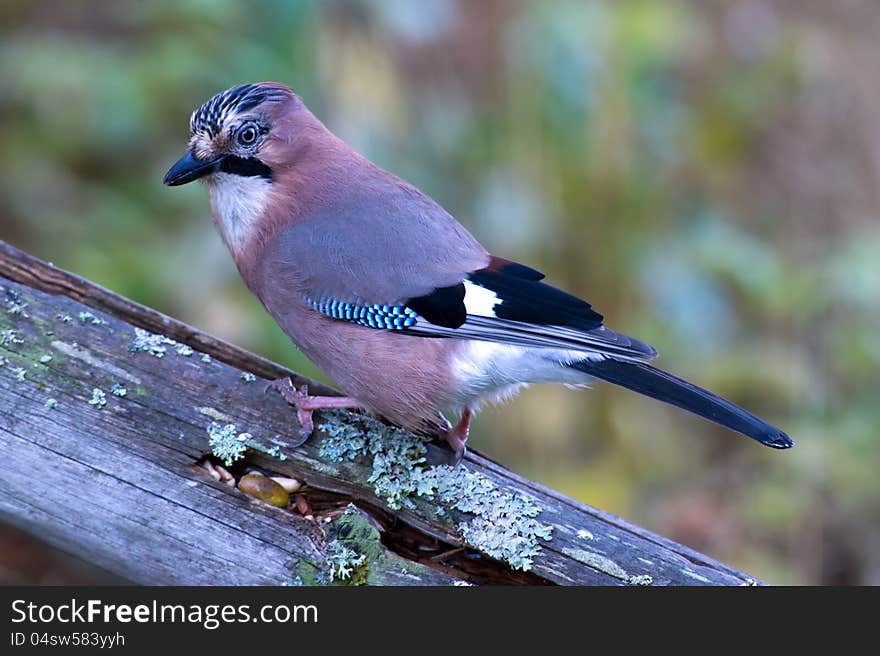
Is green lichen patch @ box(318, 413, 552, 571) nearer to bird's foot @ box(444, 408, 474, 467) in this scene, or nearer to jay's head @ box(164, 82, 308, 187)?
bird's foot @ box(444, 408, 474, 467)

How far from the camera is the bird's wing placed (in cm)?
334

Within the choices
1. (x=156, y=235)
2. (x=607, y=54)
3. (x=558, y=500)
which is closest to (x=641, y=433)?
(x=607, y=54)

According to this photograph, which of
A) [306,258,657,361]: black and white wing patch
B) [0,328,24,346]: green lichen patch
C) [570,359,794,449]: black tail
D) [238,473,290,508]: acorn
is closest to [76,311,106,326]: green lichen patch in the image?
[0,328,24,346]: green lichen patch

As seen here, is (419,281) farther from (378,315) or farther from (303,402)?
(303,402)

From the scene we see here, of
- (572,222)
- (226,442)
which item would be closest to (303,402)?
(226,442)

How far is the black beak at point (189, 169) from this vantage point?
11.4 feet

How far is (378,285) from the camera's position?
344cm

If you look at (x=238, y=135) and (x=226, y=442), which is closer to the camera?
(x=226, y=442)

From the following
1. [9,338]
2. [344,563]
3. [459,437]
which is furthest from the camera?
[459,437]

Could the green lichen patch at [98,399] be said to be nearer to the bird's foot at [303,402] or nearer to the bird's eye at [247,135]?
the bird's foot at [303,402]

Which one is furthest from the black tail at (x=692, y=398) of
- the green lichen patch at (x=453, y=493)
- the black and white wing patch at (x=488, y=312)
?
the green lichen patch at (x=453, y=493)

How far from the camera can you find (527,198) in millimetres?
4852

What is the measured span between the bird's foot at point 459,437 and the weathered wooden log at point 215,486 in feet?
0.18

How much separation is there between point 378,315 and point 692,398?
3.47 feet
